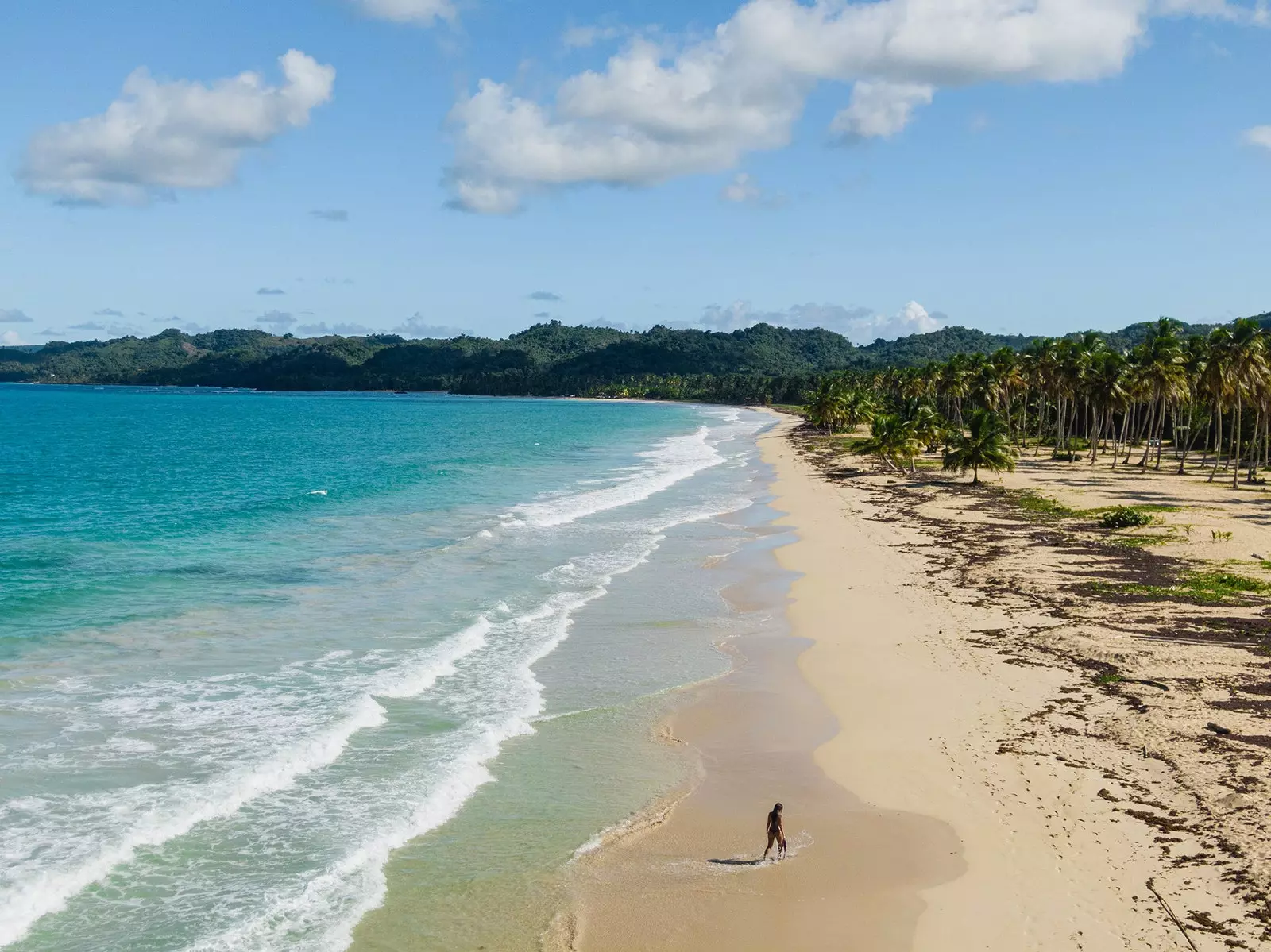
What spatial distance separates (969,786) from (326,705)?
12725 millimetres

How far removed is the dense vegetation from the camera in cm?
5653

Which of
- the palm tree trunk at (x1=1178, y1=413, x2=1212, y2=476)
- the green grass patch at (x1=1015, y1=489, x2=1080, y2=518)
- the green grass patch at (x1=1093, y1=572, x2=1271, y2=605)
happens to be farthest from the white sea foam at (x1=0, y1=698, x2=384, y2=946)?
the palm tree trunk at (x1=1178, y1=413, x2=1212, y2=476)

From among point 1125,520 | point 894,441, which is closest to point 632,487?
point 894,441

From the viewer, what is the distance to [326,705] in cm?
2012

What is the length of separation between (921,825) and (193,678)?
16.0 meters

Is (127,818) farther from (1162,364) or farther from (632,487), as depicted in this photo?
(1162,364)

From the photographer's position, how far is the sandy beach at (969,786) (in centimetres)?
1238

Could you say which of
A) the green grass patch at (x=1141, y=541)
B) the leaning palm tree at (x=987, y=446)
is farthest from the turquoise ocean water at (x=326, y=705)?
the leaning palm tree at (x=987, y=446)

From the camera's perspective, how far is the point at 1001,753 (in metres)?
17.5

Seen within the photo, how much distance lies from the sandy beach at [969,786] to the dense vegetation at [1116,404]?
1165 inches

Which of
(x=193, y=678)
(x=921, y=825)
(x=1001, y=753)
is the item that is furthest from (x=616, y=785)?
(x=193, y=678)

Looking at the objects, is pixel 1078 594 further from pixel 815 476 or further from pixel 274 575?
pixel 815 476

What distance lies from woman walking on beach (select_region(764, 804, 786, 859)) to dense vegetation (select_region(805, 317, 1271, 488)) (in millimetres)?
48940

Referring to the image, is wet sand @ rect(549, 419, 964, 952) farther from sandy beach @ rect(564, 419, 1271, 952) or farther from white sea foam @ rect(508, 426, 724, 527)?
white sea foam @ rect(508, 426, 724, 527)
